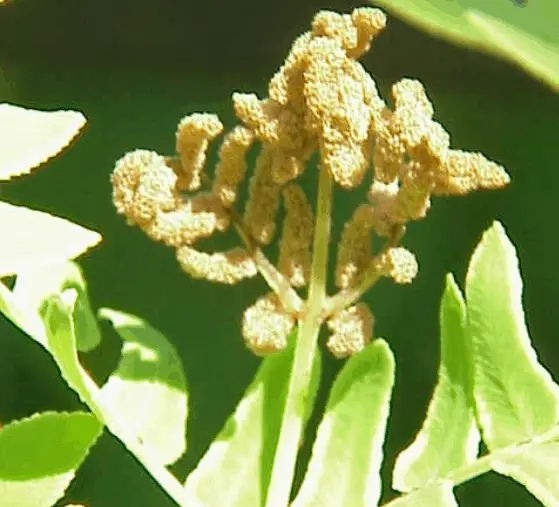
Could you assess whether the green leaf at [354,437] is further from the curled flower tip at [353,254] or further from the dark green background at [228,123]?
the dark green background at [228,123]

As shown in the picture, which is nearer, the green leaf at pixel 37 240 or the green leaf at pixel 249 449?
the green leaf at pixel 37 240

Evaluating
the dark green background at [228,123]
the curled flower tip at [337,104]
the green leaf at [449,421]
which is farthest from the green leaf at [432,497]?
the dark green background at [228,123]

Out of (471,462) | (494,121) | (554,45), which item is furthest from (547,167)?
(471,462)

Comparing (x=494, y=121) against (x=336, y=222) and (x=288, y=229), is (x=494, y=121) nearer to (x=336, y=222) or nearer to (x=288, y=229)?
(x=336, y=222)

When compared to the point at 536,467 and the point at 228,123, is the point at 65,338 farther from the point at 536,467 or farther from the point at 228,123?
the point at 228,123

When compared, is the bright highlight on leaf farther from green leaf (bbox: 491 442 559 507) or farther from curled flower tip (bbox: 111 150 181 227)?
green leaf (bbox: 491 442 559 507)

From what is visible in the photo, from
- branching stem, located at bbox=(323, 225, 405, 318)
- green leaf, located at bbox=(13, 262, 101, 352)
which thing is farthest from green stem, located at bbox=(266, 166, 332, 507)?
green leaf, located at bbox=(13, 262, 101, 352)
